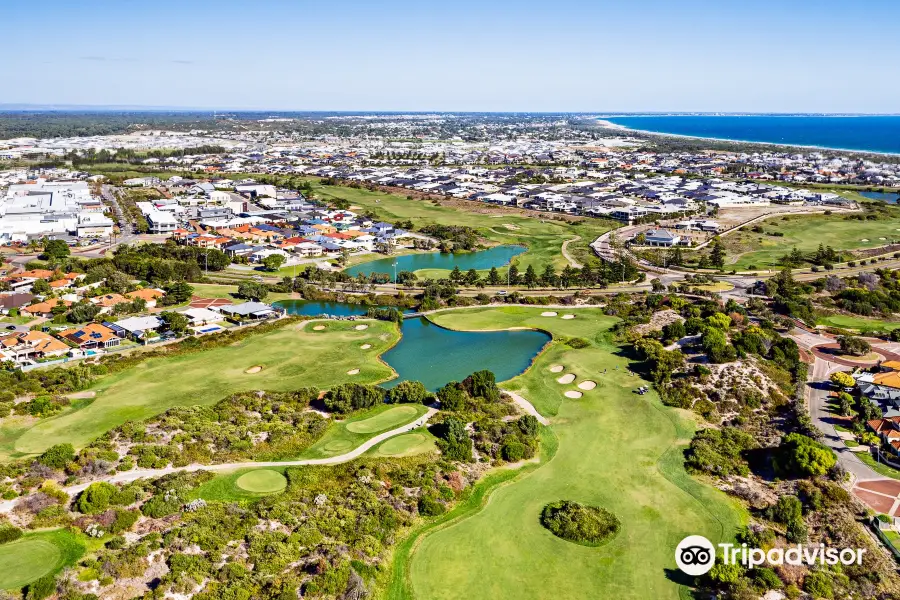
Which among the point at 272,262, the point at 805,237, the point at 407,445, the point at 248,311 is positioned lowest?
the point at 407,445

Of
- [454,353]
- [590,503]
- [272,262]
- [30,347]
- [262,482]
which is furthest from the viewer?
[272,262]

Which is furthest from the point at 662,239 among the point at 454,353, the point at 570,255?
the point at 454,353

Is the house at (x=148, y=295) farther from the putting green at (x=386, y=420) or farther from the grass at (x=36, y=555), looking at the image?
the grass at (x=36, y=555)

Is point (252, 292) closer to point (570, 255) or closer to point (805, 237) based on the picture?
point (570, 255)

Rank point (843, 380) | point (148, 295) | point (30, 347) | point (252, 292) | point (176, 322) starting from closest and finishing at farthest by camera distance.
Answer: point (843, 380), point (30, 347), point (176, 322), point (148, 295), point (252, 292)

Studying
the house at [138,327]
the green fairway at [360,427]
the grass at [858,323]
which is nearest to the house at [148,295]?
the house at [138,327]

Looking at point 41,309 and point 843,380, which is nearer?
point 843,380
